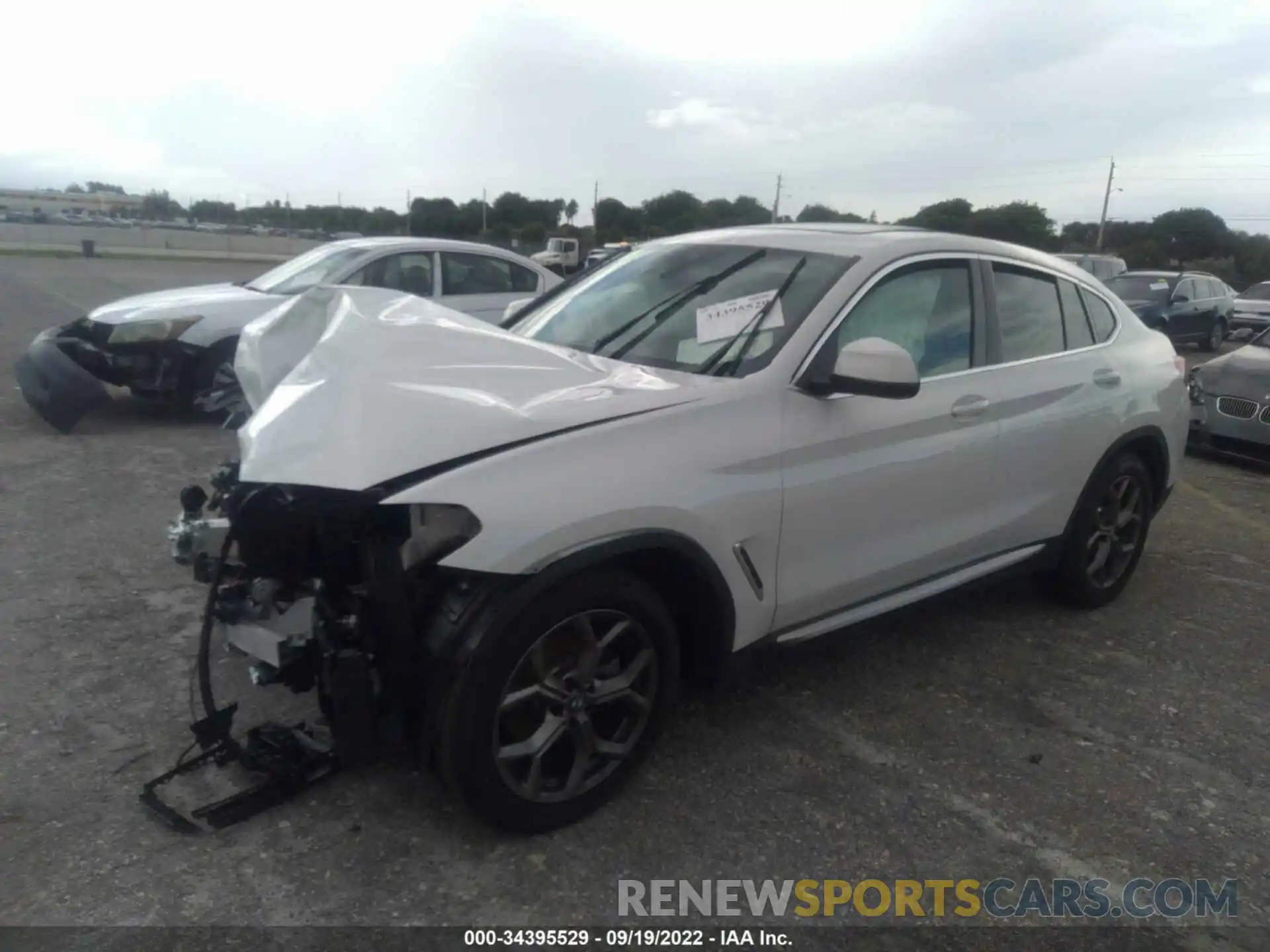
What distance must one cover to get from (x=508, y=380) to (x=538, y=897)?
148 cm

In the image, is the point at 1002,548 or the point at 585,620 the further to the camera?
the point at 1002,548

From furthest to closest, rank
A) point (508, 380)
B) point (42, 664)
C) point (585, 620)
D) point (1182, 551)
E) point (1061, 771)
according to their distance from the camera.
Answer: point (1182, 551) → point (42, 664) → point (1061, 771) → point (508, 380) → point (585, 620)

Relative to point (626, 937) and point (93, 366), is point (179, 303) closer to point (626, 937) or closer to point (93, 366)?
point (93, 366)

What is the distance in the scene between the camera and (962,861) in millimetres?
2881

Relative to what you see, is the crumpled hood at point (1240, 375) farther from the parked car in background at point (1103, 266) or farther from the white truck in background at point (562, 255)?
the white truck in background at point (562, 255)

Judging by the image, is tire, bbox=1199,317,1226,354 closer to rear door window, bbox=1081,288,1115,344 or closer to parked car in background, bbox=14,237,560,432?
parked car in background, bbox=14,237,560,432

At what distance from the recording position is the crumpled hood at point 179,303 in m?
7.65

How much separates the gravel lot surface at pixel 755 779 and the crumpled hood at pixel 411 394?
1.07 metres

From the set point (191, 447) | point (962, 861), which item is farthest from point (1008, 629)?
point (191, 447)

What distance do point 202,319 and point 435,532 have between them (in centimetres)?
603

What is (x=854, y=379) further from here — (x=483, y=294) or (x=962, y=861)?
(x=483, y=294)

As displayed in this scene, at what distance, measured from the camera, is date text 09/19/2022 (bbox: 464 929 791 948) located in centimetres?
247

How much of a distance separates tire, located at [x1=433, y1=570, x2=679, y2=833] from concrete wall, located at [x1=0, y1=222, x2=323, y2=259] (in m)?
40.3

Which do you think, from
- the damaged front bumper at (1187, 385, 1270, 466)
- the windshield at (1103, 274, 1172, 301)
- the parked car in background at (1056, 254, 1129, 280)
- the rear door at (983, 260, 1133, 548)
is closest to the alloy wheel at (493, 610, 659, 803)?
the rear door at (983, 260, 1133, 548)
